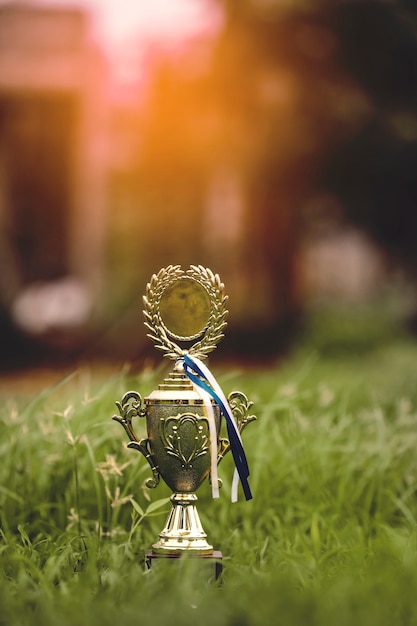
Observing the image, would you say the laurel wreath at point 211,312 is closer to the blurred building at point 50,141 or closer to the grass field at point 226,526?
the grass field at point 226,526

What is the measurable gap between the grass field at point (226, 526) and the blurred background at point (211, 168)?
618cm

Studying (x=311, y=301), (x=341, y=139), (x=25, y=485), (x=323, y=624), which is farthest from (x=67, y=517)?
(x=311, y=301)

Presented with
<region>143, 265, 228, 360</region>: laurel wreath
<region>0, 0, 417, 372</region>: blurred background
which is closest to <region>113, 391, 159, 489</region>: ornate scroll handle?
<region>143, 265, 228, 360</region>: laurel wreath

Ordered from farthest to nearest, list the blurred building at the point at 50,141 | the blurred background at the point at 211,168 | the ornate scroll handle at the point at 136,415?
the blurred building at the point at 50,141 < the blurred background at the point at 211,168 < the ornate scroll handle at the point at 136,415

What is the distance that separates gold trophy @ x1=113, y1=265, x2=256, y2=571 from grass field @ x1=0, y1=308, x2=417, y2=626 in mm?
183

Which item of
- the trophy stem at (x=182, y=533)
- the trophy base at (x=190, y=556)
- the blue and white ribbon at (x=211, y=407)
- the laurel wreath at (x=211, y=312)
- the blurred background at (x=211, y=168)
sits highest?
the blurred background at (x=211, y=168)

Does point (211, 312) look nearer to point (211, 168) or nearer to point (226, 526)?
point (226, 526)

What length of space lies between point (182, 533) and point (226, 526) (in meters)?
1.10

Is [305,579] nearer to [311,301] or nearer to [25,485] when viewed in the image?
[25,485]

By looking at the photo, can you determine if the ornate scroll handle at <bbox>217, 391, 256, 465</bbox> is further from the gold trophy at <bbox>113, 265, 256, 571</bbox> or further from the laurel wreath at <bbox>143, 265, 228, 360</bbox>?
the laurel wreath at <bbox>143, 265, 228, 360</bbox>

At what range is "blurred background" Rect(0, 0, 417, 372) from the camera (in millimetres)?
11727

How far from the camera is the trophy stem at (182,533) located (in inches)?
118

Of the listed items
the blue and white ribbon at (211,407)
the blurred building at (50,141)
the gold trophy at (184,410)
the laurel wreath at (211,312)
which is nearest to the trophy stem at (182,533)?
the gold trophy at (184,410)

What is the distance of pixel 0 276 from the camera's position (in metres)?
13.9
